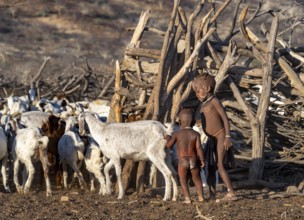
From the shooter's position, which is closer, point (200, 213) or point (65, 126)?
point (200, 213)

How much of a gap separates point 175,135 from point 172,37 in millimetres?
2870

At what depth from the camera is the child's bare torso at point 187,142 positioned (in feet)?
34.9

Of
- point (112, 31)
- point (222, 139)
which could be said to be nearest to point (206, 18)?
point (222, 139)

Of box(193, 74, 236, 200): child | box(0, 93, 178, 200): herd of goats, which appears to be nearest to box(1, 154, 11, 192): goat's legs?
box(0, 93, 178, 200): herd of goats

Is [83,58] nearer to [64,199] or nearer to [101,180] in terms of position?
[101,180]

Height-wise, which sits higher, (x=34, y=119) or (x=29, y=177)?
(x=34, y=119)

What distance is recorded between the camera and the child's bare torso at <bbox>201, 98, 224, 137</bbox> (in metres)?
10.8

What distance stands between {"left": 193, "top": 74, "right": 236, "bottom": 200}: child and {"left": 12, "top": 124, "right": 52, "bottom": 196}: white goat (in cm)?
256

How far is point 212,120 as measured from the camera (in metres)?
10.8

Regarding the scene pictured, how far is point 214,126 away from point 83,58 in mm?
31860

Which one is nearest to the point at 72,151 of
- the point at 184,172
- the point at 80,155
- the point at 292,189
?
the point at 80,155

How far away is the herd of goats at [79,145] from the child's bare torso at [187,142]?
0.70 m

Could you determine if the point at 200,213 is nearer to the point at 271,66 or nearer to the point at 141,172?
the point at 141,172

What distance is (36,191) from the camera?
12.8 metres
